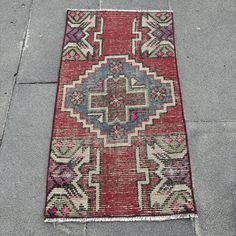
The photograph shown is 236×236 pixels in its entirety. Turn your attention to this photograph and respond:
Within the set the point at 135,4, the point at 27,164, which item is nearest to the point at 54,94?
the point at 27,164

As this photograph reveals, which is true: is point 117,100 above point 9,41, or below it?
below

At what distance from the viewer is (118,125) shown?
275cm

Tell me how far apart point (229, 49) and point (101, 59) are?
3.60ft

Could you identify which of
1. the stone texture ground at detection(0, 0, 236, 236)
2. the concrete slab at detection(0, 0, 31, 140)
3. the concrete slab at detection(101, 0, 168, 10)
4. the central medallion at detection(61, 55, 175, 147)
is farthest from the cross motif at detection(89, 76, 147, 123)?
the concrete slab at detection(101, 0, 168, 10)

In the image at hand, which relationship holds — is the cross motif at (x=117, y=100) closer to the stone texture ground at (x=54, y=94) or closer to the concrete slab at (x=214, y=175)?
the stone texture ground at (x=54, y=94)

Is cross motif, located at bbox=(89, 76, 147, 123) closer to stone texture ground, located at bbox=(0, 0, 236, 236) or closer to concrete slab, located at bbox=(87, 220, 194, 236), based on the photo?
stone texture ground, located at bbox=(0, 0, 236, 236)

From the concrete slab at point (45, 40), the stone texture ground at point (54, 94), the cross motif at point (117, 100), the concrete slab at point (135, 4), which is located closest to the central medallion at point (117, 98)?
the cross motif at point (117, 100)

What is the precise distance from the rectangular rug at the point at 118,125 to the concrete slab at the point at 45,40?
8 centimetres

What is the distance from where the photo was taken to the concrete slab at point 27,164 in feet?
7.88

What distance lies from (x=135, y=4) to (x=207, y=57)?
883mm

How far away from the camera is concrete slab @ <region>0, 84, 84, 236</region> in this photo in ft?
7.88

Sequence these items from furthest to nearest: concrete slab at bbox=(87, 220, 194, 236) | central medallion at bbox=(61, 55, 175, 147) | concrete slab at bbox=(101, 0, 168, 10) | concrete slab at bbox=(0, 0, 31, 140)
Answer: concrete slab at bbox=(101, 0, 168, 10) → concrete slab at bbox=(0, 0, 31, 140) → central medallion at bbox=(61, 55, 175, 147) → concrete slab at bbox=(87, 220, 194, 236)

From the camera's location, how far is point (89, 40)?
320 cm

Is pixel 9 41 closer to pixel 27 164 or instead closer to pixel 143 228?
pixel 27 164
